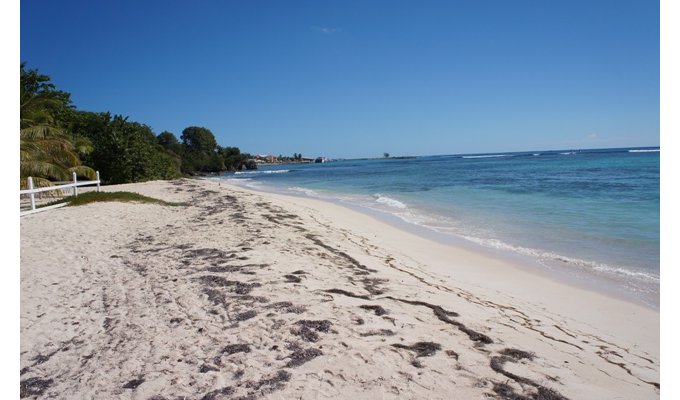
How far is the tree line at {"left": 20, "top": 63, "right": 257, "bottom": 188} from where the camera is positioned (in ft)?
55.3

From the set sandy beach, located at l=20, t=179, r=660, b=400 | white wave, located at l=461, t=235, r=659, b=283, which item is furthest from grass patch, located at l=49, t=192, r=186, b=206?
white wave, located at l=461, t=235, r=659, b=283

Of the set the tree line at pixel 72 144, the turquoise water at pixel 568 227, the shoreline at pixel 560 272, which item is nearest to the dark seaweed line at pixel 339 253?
the shoreline at pixel 560 272

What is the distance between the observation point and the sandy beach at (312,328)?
9.82 feet

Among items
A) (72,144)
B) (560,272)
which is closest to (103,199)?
(72,144)

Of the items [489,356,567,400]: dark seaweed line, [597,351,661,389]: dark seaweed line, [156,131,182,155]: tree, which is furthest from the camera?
[156,131,182,155]: tree

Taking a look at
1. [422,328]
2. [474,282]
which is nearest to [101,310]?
[422,328]

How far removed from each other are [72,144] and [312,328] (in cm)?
2392

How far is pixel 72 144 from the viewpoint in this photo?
21266 mm

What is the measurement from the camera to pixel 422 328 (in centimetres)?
395

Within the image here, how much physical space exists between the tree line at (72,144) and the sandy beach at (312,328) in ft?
41.4

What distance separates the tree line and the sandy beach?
41.4ft

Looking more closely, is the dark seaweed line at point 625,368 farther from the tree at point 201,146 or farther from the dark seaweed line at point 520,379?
the tree at point 201,146

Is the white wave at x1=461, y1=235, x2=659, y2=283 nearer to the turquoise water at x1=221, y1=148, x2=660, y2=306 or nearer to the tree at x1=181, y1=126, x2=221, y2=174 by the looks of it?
the turquoise water at x1=221, y1=148, x2=660, y2=306
